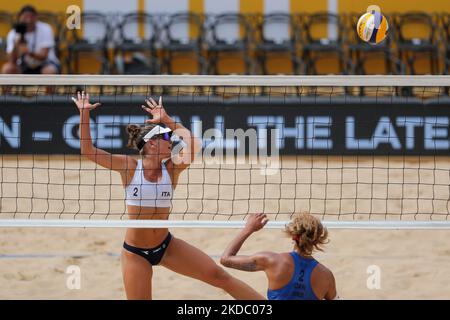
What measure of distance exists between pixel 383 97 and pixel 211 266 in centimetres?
492

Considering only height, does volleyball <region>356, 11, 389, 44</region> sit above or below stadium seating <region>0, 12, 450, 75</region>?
below

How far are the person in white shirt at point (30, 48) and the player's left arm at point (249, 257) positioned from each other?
594cm

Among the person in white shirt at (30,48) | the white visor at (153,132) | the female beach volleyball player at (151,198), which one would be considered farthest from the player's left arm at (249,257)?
the person in white shirt at (30,48)

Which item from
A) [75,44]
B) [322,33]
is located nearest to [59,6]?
[75,44]

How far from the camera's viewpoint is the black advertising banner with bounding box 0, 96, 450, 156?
10.4m

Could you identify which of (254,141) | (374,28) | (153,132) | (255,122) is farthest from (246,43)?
(153,132)

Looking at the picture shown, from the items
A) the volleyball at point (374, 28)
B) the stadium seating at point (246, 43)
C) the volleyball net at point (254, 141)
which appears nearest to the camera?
the volleyball at point (374, 28)

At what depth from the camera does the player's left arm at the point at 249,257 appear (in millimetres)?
5527

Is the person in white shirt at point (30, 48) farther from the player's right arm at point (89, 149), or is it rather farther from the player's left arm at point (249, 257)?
the player's left arm at point (249, 257)

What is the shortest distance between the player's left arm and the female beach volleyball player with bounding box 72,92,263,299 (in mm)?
739

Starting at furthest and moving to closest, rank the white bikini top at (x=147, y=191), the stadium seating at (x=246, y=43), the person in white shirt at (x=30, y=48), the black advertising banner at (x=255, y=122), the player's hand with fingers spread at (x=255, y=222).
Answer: the stadium seating at (x=246, y=43)
the person in white shirt at (x=30, y=48)
the black advertising banner at (x=255, y=122)
the white bikini top at (x=147, y=191)
the player's hand with fingers spread at (x=255, y=222)

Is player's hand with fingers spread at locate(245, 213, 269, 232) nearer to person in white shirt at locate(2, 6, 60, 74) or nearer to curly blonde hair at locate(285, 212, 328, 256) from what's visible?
curly blonde hair at locate(285, 212, 328, 256)

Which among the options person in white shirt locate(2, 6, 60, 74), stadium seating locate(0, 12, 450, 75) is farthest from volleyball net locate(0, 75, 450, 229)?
stadium seating locate(0, 12, 450, 75)

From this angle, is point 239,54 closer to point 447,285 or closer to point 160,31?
point 160,31
